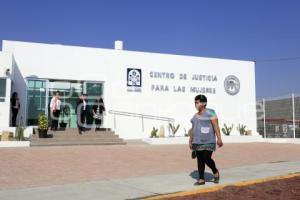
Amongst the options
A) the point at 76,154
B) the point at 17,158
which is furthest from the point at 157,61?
the point at 17,158

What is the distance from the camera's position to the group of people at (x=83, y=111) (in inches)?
742

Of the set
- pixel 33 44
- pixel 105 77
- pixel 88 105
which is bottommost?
pixel 88 105

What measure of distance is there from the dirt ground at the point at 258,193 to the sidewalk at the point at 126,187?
0.98 m

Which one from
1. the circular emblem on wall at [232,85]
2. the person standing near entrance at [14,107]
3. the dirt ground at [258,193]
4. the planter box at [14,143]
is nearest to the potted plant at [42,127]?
the planter box at [14,143]

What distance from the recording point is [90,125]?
846 inches

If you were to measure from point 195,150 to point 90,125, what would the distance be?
45.5 feet

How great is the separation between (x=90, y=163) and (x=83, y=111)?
8.44 m

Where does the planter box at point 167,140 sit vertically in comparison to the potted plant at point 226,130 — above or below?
below

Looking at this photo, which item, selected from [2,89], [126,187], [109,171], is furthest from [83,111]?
[126,187]

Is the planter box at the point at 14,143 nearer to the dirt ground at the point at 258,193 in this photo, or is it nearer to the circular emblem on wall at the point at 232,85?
the dirt ground at the point at 258,193

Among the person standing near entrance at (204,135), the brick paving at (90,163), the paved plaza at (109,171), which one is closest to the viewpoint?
the paved plaza at (109,171)

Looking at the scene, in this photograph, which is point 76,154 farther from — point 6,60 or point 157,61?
point 157,61

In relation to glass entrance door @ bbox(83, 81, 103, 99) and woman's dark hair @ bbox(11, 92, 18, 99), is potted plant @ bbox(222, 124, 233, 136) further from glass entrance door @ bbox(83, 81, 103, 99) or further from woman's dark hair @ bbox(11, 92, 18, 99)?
woman's dark hair @ bbox(11, 92, 18, 99)

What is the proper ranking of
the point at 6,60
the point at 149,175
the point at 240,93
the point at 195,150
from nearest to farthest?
the point at 195,150
the point at 149,175
the point at 6,60
the point at 240,93
